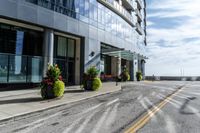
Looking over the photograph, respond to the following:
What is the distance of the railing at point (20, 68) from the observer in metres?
22.0

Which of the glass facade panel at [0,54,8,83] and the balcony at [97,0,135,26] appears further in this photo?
→ the balcony at [97,0,135,26]

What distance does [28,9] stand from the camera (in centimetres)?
2269

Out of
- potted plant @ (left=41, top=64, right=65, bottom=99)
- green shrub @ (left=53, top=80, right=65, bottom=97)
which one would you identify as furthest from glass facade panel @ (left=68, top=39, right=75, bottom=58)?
green shrub @ (left=53, top=80, right=65, bottom=97)

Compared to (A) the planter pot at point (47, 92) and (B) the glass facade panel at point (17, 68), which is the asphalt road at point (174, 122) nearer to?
(A) the planter pot at point (47, 92)

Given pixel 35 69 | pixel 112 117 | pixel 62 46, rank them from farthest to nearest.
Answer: pixel 62 46, pixel 35 69, pixel 112 117

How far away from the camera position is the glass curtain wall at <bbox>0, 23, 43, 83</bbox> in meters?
22.4

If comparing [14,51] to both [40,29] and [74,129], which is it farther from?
[74,129]

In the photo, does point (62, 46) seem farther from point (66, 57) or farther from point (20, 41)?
point (20, 41)

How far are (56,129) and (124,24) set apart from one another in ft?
131

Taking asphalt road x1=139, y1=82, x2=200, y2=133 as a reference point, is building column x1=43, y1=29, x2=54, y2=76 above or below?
above

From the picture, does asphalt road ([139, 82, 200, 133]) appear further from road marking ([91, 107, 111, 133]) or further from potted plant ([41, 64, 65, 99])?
potted plant ([41, 64, 65, 99])

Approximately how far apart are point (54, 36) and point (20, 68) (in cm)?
671

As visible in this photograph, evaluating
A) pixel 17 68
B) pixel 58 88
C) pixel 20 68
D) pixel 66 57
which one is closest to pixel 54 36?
pixel 66 57

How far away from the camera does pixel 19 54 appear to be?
2408cm
